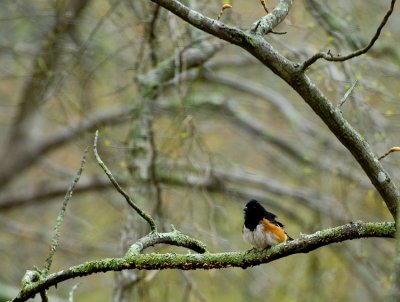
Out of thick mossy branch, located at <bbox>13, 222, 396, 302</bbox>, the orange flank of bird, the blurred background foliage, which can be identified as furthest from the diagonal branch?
the blurred background foliage

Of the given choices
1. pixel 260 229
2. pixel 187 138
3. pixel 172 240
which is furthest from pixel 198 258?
pixel 187 138

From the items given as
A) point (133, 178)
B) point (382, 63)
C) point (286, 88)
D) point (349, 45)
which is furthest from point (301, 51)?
point (286, 88)

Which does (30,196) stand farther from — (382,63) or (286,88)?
(382,63)

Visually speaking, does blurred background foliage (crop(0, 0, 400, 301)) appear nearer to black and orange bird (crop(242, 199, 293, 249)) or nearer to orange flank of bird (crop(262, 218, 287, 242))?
black and orange bird (crop(242, 199, 293, 249))

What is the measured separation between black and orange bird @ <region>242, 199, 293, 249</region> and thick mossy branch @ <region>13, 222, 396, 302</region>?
723 millimetres

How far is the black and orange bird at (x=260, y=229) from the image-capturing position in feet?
13.9

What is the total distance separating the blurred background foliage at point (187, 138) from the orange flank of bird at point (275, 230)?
1.18 m

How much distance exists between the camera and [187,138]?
19.2ft

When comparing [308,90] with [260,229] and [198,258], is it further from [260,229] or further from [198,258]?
[260,229]

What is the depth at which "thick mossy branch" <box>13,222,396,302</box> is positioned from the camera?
3.22 meters

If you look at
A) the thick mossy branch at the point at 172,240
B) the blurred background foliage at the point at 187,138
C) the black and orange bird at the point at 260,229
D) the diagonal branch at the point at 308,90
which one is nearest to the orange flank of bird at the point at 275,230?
the black and orange bird at the point at 260,229

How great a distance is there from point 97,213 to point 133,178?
5535 mm

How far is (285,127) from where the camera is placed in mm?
11508

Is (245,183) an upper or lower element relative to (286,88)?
lower
